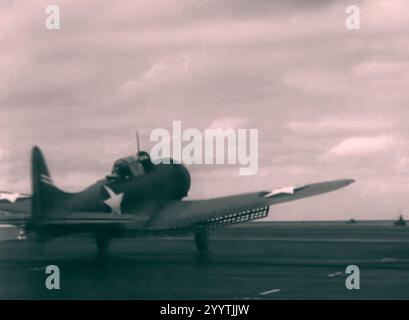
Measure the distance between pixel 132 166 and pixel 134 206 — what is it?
4.43 feet

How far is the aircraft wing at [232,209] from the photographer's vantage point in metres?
26.4

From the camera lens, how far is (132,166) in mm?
27250

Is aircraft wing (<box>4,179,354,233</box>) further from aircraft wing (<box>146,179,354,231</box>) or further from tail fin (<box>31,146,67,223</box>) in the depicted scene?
tail fin (<box>31,146,67,223</box>)

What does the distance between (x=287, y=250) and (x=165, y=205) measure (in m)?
7.71

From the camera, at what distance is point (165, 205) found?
29.2 meters

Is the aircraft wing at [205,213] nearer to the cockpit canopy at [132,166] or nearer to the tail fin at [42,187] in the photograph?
the tail fin at [42,187]

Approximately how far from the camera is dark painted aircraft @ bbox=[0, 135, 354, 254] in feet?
81.5

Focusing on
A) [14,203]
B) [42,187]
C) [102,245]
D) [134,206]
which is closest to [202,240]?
[134,206]

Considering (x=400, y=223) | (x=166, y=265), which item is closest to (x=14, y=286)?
(x=166, y=265)

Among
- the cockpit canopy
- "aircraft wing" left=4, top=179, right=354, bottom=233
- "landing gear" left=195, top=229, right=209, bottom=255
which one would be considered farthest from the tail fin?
"landing gear" left=195, top=229, right=209, bottom=255

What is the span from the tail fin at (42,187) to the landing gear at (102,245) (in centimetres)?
177

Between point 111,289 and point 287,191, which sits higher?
point 287,191

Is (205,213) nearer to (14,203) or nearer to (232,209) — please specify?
(232,209)

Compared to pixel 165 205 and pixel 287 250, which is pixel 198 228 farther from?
pixel 287 250
